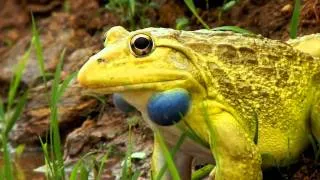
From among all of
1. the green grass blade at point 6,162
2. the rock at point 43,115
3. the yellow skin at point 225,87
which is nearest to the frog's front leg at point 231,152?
the yellow skin at point 225,87

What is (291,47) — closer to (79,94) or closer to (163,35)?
(163,35)

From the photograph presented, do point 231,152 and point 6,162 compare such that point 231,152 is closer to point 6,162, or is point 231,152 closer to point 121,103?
point 121,103

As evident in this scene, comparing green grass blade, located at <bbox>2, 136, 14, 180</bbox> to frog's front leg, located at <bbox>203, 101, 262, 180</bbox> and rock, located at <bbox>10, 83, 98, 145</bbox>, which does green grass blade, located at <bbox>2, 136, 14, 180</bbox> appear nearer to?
frog's front leg, located at <bbox>203, 101, 262, 180</bbox>

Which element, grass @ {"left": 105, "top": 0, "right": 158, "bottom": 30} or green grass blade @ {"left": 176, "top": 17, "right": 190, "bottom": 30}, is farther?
grass @ {"left": 105, "top": 0, "right": 158, "bottom": 30}

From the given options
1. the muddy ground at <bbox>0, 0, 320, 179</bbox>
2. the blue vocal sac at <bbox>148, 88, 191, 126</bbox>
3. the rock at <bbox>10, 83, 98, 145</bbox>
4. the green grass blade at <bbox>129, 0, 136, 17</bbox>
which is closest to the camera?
the blue vocal sac at <bbox>148, 88, 191, 126</bbox>

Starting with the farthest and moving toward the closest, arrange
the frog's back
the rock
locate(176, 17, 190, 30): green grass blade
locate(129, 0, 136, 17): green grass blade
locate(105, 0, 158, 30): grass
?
the rock < locate(105, 0, 158, 30): grass < locate(129, 0, 136, 17): green grass blade < locate(176, 17, 190, 30): green grass blade < the frog's back

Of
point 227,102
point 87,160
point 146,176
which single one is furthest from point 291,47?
point 87,160

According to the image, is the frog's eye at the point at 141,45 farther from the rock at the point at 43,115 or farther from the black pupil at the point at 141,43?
the rock at the point at 43,115

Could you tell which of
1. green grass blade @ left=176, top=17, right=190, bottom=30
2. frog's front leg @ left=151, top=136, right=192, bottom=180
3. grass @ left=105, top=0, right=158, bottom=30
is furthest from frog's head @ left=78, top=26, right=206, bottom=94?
grass @ left=105, top=0, right=158, bottom=30
